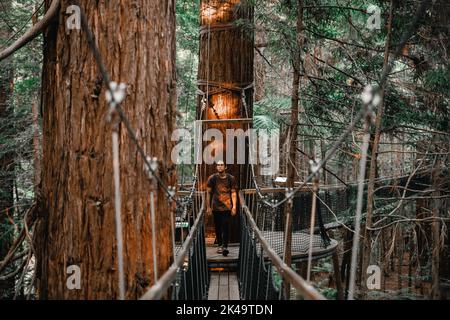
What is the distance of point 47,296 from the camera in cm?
203

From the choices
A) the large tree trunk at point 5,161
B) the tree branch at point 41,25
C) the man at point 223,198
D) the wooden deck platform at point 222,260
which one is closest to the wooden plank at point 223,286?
the wooden deck platform at point 222,260

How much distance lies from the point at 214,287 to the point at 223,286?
4.3 inches

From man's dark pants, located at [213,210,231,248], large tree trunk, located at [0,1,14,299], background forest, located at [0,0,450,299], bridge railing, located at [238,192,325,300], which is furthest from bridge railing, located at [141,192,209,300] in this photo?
large tree trunk, located at [0,1,14,299]

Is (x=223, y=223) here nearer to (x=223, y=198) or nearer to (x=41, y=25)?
(x=223, y=198)

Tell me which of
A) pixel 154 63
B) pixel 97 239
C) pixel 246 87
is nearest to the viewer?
pixel 97 239

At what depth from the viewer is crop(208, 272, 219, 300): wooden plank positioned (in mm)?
4117

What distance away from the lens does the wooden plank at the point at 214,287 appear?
13.5 feet

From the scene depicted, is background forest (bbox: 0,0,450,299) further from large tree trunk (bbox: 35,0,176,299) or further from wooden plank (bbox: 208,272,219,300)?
large tree trunk (bbox: 35,0,176,299)

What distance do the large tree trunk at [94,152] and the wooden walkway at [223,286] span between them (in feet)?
7.37

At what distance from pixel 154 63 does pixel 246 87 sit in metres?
4.08

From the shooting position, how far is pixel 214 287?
4.47 m

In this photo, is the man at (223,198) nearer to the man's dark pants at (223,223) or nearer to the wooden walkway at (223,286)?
the man's dark pants at (223,223)
